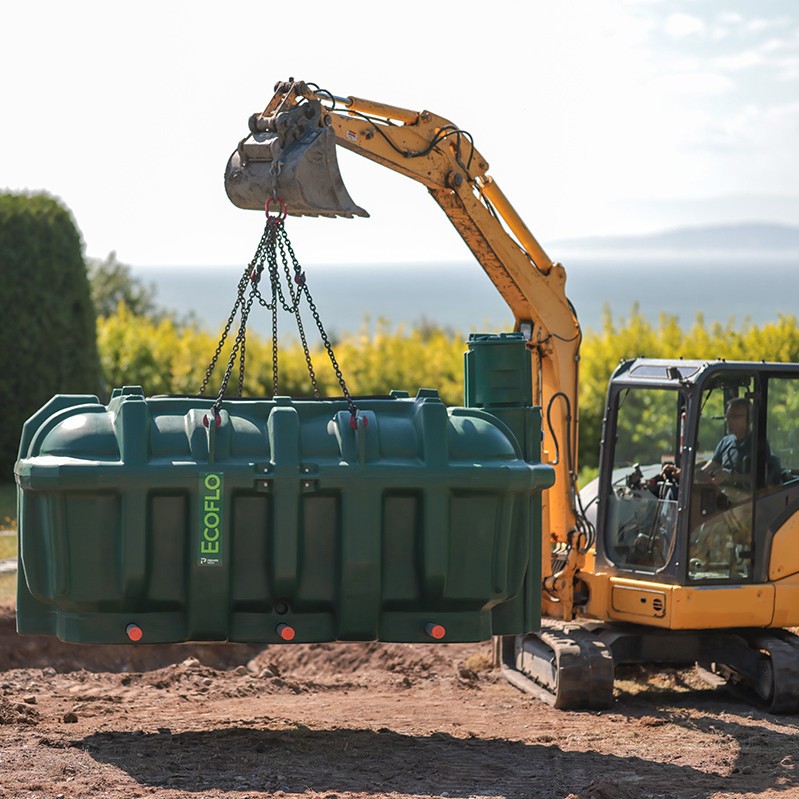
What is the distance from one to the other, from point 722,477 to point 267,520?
3.65m

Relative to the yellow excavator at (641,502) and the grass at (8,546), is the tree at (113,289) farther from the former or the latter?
the yellow excavator at (641,502)

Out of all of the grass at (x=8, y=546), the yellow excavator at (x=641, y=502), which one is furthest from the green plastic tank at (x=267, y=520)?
the grass at (x=8, y=546)

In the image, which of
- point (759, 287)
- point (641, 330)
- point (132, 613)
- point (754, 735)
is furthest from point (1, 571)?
point (759, 287)

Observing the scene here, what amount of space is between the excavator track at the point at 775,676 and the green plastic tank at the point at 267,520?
2757 millimetres

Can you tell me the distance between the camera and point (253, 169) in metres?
7.55

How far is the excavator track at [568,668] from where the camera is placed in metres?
8.93

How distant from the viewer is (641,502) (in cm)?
939

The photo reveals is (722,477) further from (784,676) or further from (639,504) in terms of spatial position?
(784,676)

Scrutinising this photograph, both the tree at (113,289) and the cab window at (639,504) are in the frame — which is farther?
the tree at (113,289)

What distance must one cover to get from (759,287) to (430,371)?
534 feet

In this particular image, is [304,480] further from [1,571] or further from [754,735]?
[1,571]

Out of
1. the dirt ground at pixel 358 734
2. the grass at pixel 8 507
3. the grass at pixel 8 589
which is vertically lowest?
the dirt ground at pixel 358 734

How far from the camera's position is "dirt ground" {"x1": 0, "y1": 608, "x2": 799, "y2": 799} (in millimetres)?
6879

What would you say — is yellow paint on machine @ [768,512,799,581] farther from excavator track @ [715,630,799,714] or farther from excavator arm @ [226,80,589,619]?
excavator arm @ [226,80,589,619]
